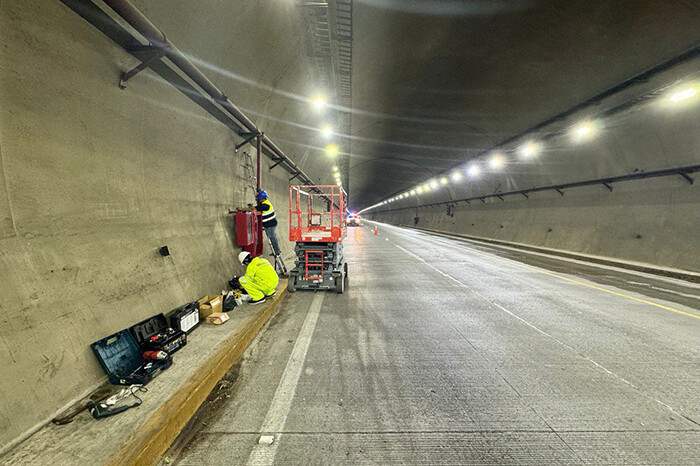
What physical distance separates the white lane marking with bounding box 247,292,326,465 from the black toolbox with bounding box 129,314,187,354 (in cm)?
145

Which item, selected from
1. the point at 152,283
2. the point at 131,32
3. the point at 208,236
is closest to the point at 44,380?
the point at 152,283

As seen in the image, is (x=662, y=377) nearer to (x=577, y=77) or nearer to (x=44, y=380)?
(x=44, y=380)

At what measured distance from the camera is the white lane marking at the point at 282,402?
80.3 inches

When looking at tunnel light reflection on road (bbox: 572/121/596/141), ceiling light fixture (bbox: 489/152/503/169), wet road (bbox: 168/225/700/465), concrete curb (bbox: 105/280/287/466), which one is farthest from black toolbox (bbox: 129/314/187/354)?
ceiling light fixture (bbox: 489/152/503/169)

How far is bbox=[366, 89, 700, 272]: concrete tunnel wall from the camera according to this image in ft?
28.6

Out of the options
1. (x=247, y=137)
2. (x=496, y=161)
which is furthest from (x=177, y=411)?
(x=496, y=161)

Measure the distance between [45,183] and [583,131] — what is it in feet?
50.1

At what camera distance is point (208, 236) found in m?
5.36

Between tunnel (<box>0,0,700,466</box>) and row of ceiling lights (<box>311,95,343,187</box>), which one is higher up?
row of ceiling lights (<box>311,95,343,187</box>)

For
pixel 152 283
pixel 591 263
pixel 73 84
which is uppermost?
pixel 73 84

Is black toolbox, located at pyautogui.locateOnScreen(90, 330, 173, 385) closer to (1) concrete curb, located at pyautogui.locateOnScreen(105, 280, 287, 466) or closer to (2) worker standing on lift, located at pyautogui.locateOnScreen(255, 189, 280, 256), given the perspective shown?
(1) concrete curb, located at pyautogui.locateOnScreen(105, 280, 287, 466)

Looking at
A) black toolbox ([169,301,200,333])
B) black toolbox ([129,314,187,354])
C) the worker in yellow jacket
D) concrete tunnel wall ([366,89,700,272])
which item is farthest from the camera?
concrete tunnel wall ([366,89,700,272])

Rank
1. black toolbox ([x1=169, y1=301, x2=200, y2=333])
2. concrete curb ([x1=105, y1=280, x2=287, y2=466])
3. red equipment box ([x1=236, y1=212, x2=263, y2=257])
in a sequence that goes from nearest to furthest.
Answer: concrete curb ([x1=105, y1=280, x2=287, y2=466]) < black toolbox ([x1=169, y1=301, x2=200, y2=333]) < red equipment box ([x1=236, y1=212, x2=263, y2=257])

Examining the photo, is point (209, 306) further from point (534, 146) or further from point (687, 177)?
point (534, 146)
